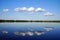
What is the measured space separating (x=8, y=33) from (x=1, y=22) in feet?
1.25

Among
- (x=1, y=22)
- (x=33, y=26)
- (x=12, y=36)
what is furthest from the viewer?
(x=33, y=26)

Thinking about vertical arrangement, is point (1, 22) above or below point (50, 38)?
above

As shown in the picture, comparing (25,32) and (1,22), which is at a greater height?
(1,22)

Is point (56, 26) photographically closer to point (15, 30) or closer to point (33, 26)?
point (33, 26)

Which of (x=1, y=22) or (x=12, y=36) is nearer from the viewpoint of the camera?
(x=1, y=22)

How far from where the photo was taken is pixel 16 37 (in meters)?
3.29

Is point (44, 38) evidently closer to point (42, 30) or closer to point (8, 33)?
point (42, 30)

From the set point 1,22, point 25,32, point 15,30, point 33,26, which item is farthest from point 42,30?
point 1,22

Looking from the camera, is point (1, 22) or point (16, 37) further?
point (16, 37)

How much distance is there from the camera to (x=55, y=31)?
3480 millimetres

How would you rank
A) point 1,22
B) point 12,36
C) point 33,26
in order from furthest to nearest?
point 33,26 < point 12,36 < point 1,22

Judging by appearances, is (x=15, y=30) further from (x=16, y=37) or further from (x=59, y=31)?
(x=59, y=31)

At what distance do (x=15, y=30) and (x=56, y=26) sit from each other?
1096mm

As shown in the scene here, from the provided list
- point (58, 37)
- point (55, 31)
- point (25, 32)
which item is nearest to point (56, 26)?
point (55, 31)
